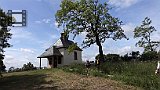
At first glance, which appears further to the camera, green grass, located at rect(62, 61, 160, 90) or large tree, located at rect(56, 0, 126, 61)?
large tree, located at rect(56, 0, 126, 61)

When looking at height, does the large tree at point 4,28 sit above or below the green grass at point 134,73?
above

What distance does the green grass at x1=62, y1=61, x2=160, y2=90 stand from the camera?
20906mm

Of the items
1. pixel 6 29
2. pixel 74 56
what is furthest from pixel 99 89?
pixel 74 56

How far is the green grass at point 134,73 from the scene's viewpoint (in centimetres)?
2091

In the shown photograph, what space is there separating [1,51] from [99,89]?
53.4 feet

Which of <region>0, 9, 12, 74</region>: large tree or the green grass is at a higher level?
<region>0, 9, 12, 74</region>: large tree

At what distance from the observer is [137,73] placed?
26.3 metres

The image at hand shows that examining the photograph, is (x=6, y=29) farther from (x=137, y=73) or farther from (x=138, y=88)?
(x=138, y=88)

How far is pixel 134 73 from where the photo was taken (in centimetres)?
2650

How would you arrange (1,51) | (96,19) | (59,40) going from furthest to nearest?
(59,40)
(96,19)
(1,51)

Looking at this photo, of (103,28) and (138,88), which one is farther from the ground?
(103,28)

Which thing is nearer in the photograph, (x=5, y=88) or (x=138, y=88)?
(x=138, y=88)

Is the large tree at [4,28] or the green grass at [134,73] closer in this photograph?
the green grass at [134,73]

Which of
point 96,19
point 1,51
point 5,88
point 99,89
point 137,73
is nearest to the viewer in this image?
point 99,89
